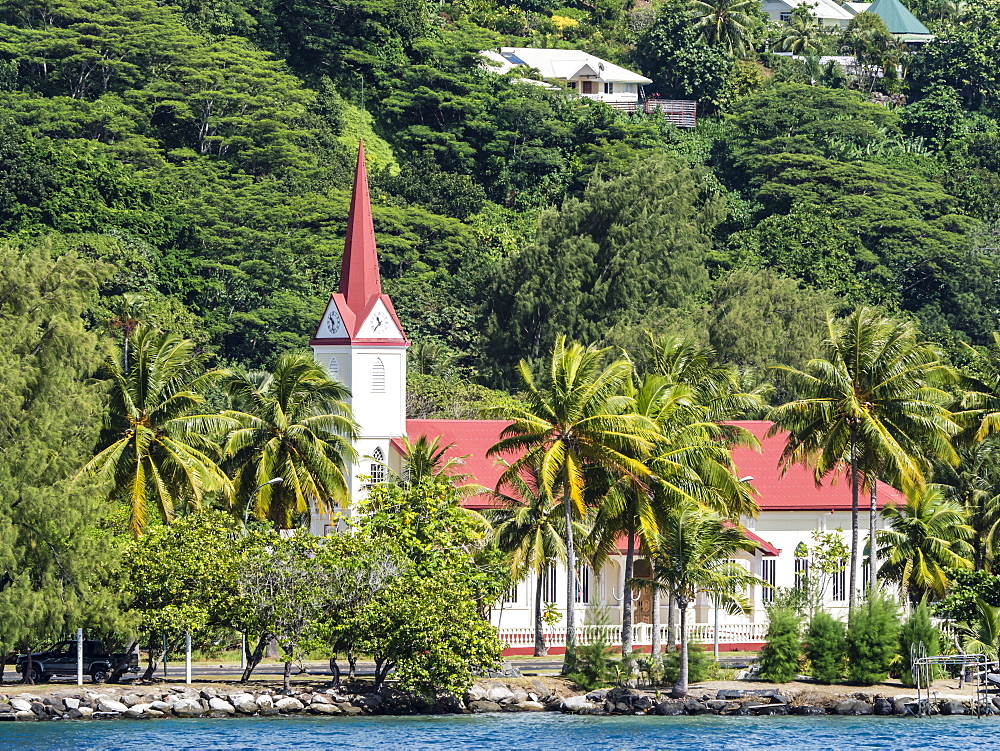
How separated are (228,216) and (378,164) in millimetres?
18721

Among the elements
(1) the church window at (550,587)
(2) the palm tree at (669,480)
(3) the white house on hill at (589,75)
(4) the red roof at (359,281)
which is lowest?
(1) the church window at (550,587)

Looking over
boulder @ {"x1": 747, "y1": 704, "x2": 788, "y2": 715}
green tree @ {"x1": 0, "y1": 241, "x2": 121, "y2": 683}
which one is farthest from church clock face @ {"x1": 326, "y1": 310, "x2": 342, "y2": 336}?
boulder @ {"x1": 747, "y1": 704, "x2": 788, "y2": 715}

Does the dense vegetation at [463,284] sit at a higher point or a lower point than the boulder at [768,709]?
higher

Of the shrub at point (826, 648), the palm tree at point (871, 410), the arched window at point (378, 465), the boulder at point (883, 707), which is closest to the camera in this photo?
the boulder at point (883, 707)

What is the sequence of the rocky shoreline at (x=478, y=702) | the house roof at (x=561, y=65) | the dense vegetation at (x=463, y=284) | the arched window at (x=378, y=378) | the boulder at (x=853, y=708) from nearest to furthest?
the rocky shoreline at (x=478, y=702), the dense vegetation at (x=463, y=284), the boulder at (x=853, y=708), the arched window at (x=378, y=378), the house roof at (x=561, y=65)

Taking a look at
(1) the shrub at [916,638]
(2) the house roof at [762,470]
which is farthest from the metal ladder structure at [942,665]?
(2) the house roof at [762,470]

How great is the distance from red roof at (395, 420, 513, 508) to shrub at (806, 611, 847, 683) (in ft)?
53.9

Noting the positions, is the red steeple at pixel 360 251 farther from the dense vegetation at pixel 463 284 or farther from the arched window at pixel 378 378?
the dense vegetation at pixel 463 284

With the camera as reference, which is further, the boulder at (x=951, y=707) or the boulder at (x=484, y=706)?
the boulder at (x=484, y=706)

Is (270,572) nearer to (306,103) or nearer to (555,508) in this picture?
(555,508)

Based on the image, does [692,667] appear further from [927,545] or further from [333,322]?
[333,322]

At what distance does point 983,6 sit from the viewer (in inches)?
6599

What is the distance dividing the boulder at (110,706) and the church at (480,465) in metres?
17.4

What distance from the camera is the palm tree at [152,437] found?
6134 cm
